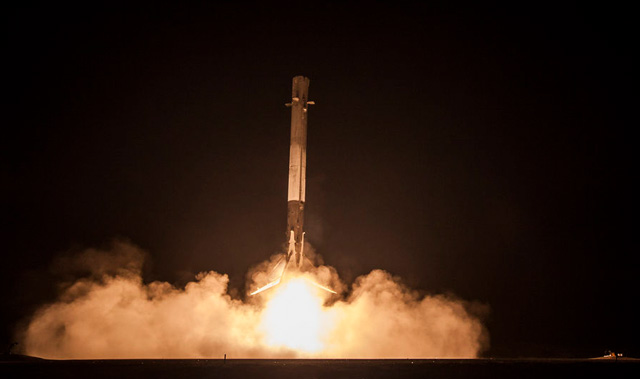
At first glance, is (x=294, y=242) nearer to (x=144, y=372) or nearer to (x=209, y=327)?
(x=209, y=327)

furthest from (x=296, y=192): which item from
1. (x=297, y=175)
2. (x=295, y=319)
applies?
(x=295, y=319)

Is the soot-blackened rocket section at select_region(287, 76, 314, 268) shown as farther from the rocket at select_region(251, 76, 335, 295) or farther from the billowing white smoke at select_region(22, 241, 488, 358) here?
the billowing white smoke at select_region(22, 241, 488, 358)

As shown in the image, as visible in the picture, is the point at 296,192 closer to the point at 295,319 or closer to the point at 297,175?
the point at 297,175

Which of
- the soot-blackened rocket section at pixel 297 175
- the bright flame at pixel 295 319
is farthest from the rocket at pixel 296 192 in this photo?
the bright flame at pixel 295 319

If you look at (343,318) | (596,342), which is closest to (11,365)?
(343,318)

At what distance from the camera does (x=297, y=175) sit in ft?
84.3

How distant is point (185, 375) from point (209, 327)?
35.6 ft

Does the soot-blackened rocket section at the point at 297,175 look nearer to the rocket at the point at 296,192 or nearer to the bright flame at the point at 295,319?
the rocket at the point at 296,192

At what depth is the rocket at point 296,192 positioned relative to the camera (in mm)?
24953

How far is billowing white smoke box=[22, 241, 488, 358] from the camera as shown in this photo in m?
25.4

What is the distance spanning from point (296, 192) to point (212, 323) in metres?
7.46

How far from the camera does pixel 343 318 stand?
26.9 meters

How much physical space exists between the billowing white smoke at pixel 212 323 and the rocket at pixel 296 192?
7.41ft

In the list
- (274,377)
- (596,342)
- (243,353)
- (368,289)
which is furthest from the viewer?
(596,342)
